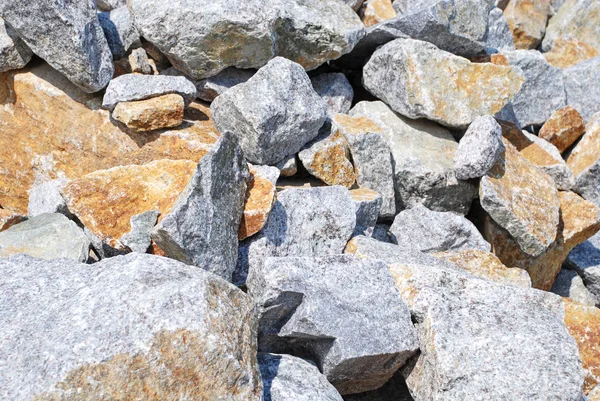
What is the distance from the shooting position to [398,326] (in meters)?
2.56

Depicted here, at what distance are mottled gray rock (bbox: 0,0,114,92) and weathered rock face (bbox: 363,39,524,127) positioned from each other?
2.01 metres

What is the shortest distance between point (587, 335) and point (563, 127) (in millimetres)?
2256

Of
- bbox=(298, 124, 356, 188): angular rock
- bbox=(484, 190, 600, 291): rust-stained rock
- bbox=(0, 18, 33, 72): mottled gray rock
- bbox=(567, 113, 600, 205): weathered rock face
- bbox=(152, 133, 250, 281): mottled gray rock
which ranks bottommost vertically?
bbox=(484, 190, 600, 291): rust-stained rock

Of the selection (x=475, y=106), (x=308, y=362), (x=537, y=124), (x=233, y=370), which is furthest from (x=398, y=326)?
(x=537, y=124)

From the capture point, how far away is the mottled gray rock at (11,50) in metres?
3.74

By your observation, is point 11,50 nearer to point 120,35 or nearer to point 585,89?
point 120,35

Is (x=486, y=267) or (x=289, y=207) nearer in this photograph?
(x=289, y=207)

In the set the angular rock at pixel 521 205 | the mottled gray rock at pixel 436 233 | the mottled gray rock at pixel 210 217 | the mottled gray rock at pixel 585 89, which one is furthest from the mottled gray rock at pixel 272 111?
the mottled gray rock at pixel 585 89

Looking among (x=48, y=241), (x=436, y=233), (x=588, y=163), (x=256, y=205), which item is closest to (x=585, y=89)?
(x=588, y=163)

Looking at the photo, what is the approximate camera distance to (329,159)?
375cm

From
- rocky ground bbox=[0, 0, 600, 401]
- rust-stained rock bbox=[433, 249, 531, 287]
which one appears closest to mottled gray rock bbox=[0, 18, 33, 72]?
rocky ground bbox=[0, 0, 600, 401]

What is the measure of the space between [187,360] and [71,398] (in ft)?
1.23

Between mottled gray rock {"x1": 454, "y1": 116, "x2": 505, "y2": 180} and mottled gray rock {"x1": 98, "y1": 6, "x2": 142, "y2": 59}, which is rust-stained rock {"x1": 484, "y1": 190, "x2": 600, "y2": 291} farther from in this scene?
mottled gray rock {"x1": 98, "y1": 6, "x2": 142, "y2": 59}

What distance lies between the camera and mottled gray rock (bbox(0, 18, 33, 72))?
147 inches
